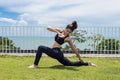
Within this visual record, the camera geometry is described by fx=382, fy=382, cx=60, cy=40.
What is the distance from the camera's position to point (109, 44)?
18.6 m

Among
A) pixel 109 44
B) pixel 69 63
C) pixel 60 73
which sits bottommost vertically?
pixel 60 73

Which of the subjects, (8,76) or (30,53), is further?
(30,53)

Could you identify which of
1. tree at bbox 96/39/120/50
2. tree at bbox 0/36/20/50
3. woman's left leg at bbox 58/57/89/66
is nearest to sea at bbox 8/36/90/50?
tree at bbox 0/36/20/50

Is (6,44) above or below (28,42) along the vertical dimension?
below

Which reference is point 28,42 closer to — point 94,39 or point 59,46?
point 94,39

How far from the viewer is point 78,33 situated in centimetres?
1836

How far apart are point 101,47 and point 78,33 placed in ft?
4.23

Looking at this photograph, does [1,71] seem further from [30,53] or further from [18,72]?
[30,53]

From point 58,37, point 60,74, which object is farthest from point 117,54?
point 60,74

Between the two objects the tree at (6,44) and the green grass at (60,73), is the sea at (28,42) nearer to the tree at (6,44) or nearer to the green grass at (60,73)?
Answer: the tree at (6,44)

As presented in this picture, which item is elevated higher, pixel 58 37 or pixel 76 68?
pixel 58 37

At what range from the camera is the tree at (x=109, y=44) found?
59.9ft

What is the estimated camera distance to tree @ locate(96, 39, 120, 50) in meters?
18.3

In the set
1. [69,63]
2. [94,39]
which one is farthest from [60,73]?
[94,39]
